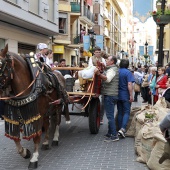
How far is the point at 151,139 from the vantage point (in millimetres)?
5195

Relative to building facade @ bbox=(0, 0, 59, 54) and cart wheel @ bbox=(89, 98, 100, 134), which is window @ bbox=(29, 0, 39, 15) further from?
cart wheel @ bbox=(89, 98, 100, 134)

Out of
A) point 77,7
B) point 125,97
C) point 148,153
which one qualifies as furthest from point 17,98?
point 77,7

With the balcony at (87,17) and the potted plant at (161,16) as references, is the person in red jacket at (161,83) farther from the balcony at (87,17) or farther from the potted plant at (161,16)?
the balcony at (87,17)

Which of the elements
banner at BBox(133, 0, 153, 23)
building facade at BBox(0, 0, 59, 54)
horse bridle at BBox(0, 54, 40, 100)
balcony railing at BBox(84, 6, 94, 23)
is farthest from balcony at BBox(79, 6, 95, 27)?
horse bridle at BBox(0, 54, 40, 100)

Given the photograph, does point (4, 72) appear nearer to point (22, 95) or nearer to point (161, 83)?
point (22, 95)

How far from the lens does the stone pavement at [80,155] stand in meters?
5.25

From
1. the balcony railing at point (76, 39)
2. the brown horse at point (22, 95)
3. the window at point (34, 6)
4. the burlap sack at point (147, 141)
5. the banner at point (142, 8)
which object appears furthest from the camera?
the balcony railing at point (76, 39)

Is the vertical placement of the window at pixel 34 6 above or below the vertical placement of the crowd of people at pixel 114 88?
above

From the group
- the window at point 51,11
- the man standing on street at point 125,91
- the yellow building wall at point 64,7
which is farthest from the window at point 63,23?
the man standing on street at point 125,91

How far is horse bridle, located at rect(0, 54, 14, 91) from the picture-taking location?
182 inches

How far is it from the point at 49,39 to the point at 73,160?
17.7m

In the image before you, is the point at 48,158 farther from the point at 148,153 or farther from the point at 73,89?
the point at 73,89

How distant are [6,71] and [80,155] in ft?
7.28

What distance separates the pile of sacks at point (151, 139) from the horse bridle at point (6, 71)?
7.87ft
